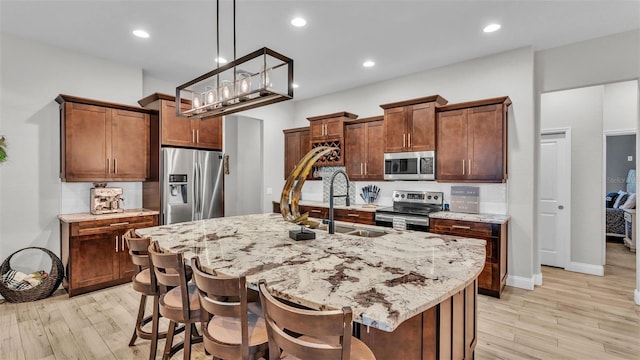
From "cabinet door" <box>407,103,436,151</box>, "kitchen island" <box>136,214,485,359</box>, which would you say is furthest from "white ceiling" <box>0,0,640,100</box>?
"kitchen island" <box>136,214,485,359</box>

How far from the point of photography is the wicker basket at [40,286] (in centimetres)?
328

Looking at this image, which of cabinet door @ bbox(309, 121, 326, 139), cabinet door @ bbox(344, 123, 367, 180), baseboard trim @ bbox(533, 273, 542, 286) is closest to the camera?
baseboard trim @ bbox(533, 273, 542, 286)

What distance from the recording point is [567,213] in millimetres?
4566

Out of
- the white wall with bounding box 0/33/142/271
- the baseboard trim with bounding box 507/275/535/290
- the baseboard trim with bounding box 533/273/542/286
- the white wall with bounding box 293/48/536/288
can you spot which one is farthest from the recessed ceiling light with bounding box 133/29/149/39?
the baseboard trim with bounding box 533/273/542/286

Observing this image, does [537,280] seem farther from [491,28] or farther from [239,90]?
[239,90]

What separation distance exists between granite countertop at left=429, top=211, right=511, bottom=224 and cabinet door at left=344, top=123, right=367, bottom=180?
4.89 feet

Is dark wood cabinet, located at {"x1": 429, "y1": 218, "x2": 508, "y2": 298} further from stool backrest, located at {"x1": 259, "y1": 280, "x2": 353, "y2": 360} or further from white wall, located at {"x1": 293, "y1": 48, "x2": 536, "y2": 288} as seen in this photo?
stool backrest, located at {"x1": 259, "y1": 280, "x2": 353, "y2": 360}

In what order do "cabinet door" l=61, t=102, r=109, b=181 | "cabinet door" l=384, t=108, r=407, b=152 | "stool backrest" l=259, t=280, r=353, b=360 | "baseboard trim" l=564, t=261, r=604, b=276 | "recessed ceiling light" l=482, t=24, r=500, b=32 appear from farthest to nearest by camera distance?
"cabinet door" l=384, t=108, r=407, b=152
"baseboard trim" l=564, t=261, r=604, b=276
"cabinet door" l=61, t=102, r=109, b=181
"recessed ceiling light" l=482, t=24, r=500, b=32
"stool backrest" l=259, t=280, r=353, b=360

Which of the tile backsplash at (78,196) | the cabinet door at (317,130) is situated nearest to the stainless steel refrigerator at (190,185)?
the tile backsplash at (78,196)

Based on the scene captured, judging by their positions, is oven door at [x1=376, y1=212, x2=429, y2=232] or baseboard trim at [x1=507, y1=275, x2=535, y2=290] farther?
oven door at [x1=376, y1=212, x2=429, y2=232]

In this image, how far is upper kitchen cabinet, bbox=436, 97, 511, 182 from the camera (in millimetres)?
3701

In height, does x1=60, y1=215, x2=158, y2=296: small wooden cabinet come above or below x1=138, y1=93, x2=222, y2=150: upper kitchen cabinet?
below

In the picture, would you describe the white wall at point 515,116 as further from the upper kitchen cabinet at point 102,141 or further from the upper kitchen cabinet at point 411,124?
the upper kitchen cabinet at point 102,141

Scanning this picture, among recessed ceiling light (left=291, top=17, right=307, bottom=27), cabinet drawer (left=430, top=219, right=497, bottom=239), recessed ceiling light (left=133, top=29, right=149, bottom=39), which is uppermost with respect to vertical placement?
recessed ceiling light (left=291, top=17, right=307, bottom=27)
